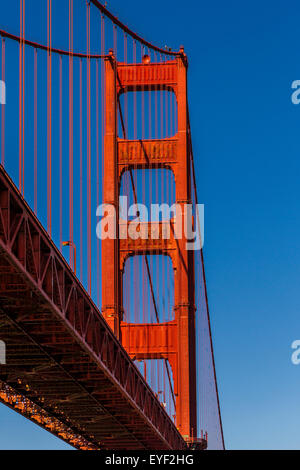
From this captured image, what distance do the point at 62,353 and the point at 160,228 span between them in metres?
13.8

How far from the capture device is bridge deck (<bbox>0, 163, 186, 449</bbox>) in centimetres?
2739

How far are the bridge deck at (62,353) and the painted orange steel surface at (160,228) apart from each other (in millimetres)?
2480

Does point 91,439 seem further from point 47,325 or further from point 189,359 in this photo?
point 47,325

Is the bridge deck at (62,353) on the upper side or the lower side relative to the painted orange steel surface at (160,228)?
lower

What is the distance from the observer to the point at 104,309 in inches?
1778

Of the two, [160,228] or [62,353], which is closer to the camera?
[62,353]

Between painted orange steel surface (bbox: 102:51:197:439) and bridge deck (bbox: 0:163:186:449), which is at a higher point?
painted orange steel surface (bbox: 102:51:197:439)

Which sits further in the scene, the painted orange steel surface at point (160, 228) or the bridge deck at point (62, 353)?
the painted orange steel surface at point (160, 228)

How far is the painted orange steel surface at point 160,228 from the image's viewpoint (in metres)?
47.3

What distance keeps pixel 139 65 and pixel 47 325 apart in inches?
725

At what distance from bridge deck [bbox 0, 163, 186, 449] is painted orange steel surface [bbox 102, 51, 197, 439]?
8.14 ft

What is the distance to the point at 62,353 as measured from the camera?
34.6m
